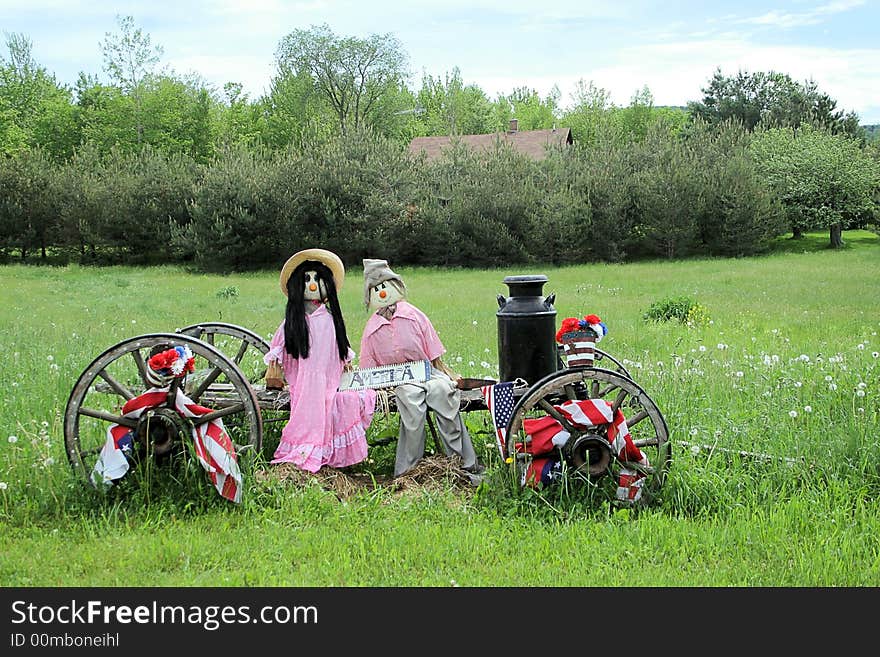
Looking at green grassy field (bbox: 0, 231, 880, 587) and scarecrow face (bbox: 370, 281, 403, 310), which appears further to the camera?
scarecrow face (bbox: 370, 281, 403, 310)

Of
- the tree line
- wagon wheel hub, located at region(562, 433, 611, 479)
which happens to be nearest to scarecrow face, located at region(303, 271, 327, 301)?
wagon wheel hub, located at region(562, 433, 611, 479)

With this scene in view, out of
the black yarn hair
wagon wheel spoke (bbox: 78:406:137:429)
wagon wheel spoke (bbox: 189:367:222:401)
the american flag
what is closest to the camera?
wagon wheel spoke (bbox: 78:406:137:429)

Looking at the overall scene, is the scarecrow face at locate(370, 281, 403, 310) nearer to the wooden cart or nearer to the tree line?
the wooden cart

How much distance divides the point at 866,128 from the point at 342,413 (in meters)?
62.2

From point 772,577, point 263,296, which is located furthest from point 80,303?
point 772,577

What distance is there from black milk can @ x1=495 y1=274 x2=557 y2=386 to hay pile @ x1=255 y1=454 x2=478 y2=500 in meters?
0.80

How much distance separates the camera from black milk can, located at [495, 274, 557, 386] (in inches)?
237

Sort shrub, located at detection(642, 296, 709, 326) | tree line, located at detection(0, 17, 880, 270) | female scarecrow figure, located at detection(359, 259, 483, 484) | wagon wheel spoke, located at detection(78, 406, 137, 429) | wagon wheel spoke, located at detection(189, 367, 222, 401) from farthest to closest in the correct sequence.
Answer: tree line, located at detection(0, 17, 880, 270), shrub, located at detection(642, 296, 709, 326), female scarecrow figure, located at detection(359, 259, 483, 484), wagon wheel spoke, located at detection(189, 367, 222, 401), wagon wheel spoke, located at detection(78, 406, 137, 429)

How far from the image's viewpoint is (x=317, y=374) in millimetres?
5945

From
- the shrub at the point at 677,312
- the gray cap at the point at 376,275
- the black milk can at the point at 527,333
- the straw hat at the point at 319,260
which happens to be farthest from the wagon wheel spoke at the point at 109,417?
the shrub at the point at 677,312

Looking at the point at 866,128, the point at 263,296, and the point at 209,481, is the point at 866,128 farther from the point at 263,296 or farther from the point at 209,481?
the point at 209,481

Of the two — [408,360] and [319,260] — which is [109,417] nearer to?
[319,260]

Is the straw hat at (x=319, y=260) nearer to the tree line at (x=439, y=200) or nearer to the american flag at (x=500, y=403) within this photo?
the american flag at (x=500, y=403)

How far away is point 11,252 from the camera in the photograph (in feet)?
117
